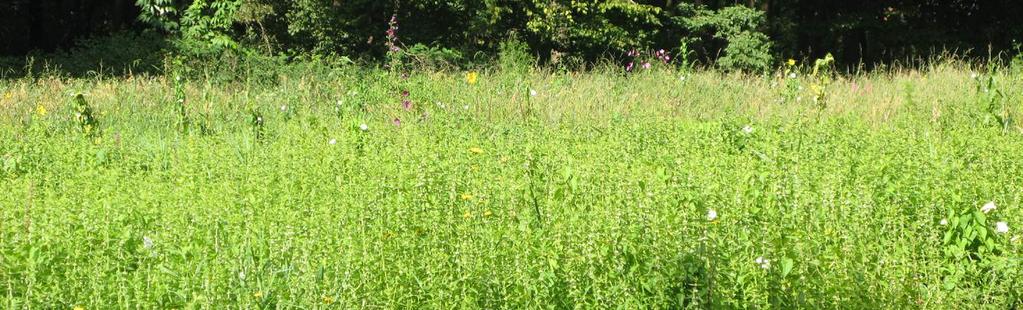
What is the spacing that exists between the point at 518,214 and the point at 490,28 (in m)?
12.7

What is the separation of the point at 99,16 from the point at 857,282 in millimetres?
22455

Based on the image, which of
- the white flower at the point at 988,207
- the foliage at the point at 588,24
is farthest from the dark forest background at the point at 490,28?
the white flower at the point at 988,207

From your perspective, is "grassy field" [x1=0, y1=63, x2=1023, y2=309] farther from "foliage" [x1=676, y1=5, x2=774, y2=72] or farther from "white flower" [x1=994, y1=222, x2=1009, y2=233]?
"foliage" [x1=676, y1=5, x2=774, y2=72]

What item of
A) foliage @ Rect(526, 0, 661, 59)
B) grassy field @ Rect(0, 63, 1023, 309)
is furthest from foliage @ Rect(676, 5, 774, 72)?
grassy field @ Rect(0, 63, 1023, 309)

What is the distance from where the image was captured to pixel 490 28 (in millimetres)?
16688

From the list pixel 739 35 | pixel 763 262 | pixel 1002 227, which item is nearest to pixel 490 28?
pixel 739 35

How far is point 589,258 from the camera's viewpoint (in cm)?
341

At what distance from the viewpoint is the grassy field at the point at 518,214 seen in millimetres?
3432

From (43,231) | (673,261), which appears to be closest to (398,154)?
(43,231)

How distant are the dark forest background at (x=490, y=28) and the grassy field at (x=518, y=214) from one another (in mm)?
6360

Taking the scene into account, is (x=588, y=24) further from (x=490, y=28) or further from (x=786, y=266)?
(x=786, y=266)

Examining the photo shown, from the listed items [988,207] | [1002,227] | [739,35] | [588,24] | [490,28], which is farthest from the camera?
[739,35]

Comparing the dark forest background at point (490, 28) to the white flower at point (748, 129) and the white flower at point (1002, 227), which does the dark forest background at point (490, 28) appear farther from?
the white flower at point (1002, 227)

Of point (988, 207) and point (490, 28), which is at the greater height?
point (988, 207)
